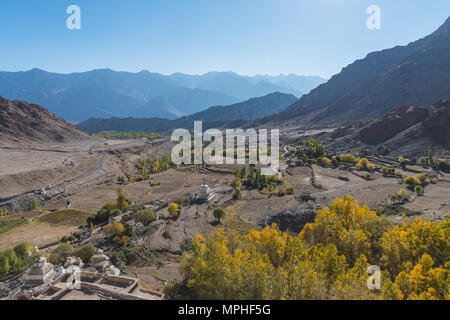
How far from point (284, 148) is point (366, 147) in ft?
123

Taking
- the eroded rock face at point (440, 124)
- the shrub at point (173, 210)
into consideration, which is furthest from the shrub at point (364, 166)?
the shrub at point (173, 210)

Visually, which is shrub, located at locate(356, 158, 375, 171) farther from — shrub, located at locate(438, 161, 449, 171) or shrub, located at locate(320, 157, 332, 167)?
shrub, located at locate(438, 161, 449, 171)

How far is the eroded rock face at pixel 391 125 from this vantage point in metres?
112

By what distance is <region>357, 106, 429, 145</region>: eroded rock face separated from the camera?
112 meters

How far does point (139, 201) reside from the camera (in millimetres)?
62562

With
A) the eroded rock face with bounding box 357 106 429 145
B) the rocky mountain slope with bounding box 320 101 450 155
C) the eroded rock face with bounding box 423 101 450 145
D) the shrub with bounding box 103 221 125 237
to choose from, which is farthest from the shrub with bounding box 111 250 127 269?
the eroded rock face with bounding box 423 101 450 145

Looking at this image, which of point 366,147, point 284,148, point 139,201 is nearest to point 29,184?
point 139,201

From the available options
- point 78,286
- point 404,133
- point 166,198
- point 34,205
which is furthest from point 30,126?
point 404,133

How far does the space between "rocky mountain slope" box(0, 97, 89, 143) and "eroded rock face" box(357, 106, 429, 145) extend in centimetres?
15284

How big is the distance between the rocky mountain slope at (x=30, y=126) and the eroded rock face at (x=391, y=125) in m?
153

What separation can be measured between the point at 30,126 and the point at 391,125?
175 meters

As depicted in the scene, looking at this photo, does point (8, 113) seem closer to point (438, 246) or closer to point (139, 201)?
point (139, 201)

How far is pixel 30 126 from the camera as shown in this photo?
137 meters

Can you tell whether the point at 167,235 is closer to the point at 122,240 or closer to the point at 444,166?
the point at 122,240
